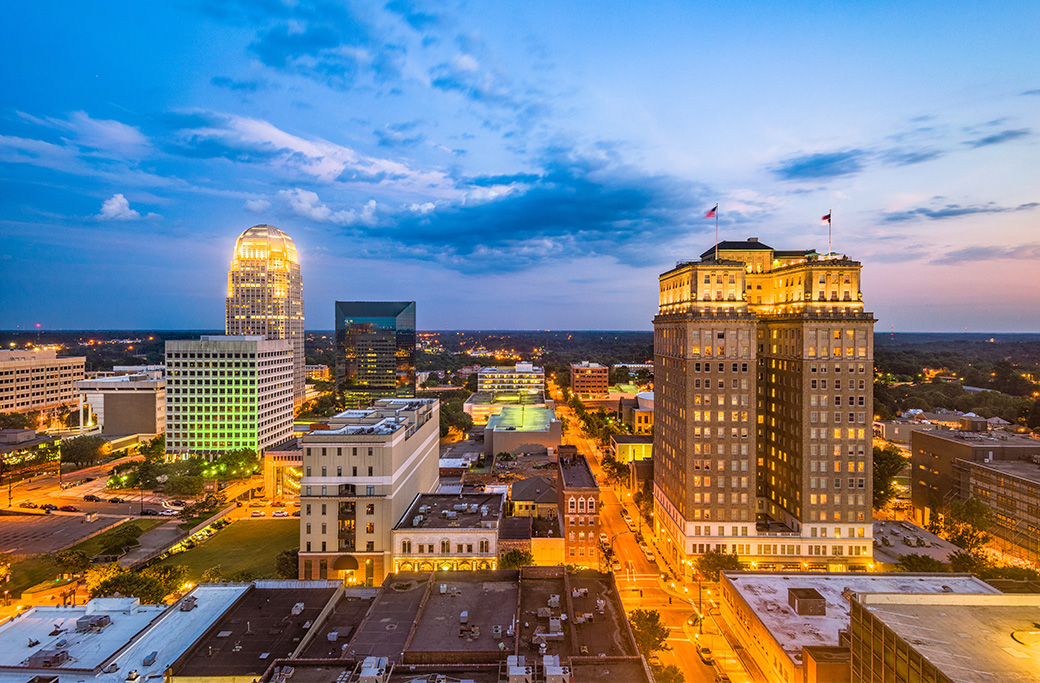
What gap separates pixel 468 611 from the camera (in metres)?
57.8

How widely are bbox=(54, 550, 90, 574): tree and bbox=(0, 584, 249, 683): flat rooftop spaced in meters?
23.3

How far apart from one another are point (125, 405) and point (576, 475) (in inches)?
6199

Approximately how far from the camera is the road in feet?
208

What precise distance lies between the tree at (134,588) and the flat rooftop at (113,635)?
460 cm

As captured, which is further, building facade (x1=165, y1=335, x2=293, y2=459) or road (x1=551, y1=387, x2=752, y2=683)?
building facade (x1=165, y1=335, x2=293, y2=459)

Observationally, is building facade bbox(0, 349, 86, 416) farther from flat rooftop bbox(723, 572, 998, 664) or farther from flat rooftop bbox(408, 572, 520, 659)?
flat rooftop bbox(723, 572, 998, 664)

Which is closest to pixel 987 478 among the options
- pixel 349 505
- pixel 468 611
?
pixel 468 611

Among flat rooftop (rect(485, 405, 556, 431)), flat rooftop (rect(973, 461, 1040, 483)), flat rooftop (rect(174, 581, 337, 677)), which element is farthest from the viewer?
flat rooftop (rect(485, 405, 556, 431))

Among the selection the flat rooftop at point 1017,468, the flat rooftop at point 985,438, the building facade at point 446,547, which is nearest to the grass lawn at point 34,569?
the building facade at point 446,547

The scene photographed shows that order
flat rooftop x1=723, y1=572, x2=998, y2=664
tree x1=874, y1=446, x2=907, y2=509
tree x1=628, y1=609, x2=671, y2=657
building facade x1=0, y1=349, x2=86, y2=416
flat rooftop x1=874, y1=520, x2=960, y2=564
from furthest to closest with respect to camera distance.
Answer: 1. building facade x1=0, y1=349, x2=86, y2=416
2. tree x1=874, y1=446, x2=907, y2=509
3. flat rooftop x1=874, y1=520, x2=960, y2=564
4. tree x1=628, y1=609, x2=671, y2=657
5. flat rooftop x1=723, y1=572, x2=998, y2=664

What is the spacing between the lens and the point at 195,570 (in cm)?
8612

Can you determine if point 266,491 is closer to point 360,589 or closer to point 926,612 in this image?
point 360,589

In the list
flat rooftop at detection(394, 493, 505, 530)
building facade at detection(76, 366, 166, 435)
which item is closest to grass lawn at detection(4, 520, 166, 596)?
flat rooftop at detection(394, 493, 505, 530)

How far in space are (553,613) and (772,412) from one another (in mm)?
63231
